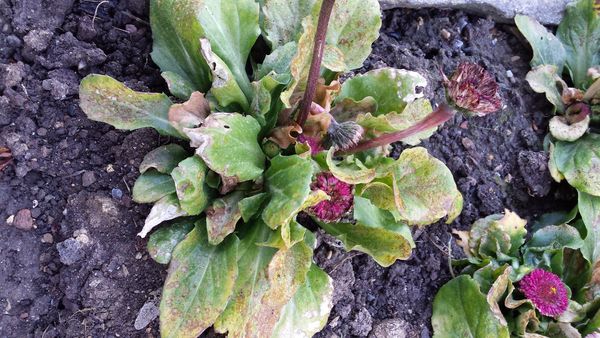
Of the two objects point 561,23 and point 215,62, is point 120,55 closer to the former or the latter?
point 215,62

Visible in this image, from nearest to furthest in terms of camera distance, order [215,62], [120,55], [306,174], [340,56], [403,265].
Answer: [306,174] → [215,62] → [340,56] → [120,55] → [403,265]

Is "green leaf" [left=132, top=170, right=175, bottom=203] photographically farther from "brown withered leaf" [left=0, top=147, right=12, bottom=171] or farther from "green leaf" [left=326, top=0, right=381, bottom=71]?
"green leaf" [left=326, top=0, right=381, bottom=71]

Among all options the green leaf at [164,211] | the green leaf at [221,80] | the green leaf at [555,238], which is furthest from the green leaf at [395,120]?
the green leaf at [555,238]

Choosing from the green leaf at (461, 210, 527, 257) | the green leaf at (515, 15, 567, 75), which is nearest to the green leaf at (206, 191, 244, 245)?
the green leaf at (461, 210, 527, 257)

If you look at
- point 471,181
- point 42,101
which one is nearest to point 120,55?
point 42,101

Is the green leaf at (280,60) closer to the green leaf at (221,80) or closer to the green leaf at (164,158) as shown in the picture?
the green leaf at (221,80)

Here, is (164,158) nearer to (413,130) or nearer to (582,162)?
(413,130)

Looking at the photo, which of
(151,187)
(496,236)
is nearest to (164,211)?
(151,187)
